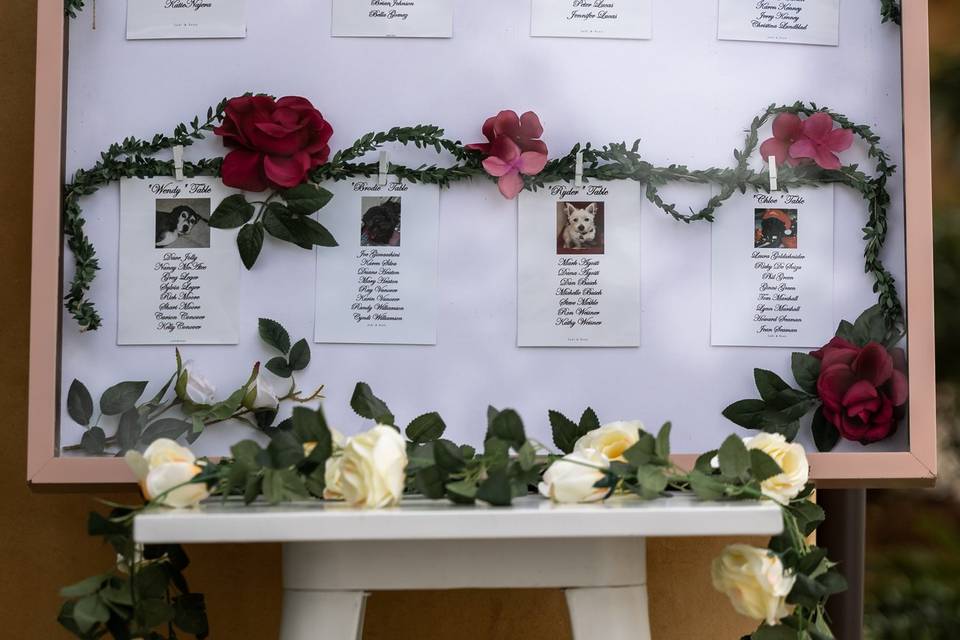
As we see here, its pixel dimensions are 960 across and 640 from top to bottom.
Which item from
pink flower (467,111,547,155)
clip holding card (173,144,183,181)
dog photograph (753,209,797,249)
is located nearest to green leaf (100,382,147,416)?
clip holding card (173,144,183,181)

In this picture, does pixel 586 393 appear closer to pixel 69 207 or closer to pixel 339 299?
pixel 339 299

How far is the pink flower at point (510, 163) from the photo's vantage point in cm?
101

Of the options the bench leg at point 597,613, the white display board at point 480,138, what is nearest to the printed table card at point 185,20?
the white display board at point 480,138

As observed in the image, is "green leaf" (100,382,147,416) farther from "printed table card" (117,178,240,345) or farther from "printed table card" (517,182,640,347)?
"printed table card" (517,182,640,347)

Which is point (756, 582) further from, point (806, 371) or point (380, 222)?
point (380, 222)

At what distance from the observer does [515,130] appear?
1016 millimetres

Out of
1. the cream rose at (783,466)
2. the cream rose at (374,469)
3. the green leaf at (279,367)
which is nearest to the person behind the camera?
the cream rose at (374,469)

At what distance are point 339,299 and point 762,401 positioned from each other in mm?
462

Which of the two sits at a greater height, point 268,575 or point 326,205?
point 326,205

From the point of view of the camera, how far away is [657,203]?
1.02m

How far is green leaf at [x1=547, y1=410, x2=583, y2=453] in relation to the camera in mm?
959

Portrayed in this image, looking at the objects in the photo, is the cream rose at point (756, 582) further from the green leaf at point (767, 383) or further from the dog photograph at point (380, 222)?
the dog photograph at point (380, 222)

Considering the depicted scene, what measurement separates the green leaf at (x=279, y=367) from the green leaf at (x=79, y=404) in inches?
7.5

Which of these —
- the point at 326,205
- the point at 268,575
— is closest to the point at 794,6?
the point at 326,205
